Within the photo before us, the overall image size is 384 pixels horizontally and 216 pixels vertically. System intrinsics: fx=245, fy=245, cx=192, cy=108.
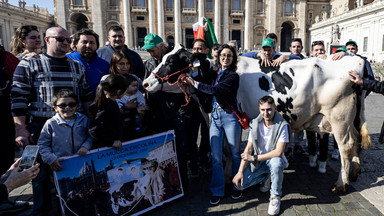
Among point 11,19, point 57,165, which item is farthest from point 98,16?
point 57,165

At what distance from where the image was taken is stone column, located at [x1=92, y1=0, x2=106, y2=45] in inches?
1829

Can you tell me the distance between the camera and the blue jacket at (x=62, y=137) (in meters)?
2.89

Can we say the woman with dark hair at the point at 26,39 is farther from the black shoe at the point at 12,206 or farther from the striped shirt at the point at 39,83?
the black shoe at the point at 12,206

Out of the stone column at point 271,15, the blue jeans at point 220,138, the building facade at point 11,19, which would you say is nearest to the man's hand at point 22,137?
the blue jeans at point 220,138

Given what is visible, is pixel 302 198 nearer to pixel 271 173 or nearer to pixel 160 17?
pixel 271 173

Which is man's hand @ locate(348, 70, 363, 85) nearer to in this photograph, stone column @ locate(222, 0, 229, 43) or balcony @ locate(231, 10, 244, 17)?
stone column @ locate(222, 0, 229, 43)

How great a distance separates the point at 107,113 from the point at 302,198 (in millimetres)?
3029

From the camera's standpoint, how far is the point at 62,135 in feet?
9.70

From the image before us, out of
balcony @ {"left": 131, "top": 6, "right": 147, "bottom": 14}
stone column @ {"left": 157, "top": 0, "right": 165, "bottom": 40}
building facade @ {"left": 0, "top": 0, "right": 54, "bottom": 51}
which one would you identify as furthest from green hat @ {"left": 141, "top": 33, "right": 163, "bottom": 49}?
balcony @ {"left": 131, "top": 6, "right": 147, "bottom": 14}

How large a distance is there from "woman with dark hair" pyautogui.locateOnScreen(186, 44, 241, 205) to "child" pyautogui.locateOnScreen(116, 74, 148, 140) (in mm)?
768

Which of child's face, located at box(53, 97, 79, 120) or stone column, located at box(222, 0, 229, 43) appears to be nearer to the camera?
child's face, located at box(53, 97, 79, 120)

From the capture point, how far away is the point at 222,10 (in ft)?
161

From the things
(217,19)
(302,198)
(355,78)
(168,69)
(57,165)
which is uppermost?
(217,19)

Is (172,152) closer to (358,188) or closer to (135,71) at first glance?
(135,71)
